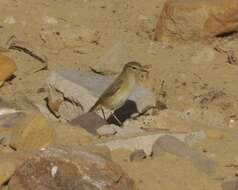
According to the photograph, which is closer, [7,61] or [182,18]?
[7,61]

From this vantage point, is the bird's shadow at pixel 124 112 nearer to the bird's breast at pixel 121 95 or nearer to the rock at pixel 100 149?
the bird's breast at pixel 121 95

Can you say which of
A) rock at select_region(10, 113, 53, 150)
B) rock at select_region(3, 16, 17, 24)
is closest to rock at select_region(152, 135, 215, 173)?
rock at select_region(10, 113, 53, 150)

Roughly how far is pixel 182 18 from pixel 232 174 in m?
4.50

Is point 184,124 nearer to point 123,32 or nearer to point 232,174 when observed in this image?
point 232,174

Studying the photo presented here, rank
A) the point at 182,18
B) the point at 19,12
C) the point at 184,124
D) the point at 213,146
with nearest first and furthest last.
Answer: the point at 213,146 < the point at 184,124 < the point at 182,18 < the point at 19,12

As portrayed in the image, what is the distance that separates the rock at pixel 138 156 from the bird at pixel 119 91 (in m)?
1.59

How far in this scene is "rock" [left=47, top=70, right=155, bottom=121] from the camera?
418 inches

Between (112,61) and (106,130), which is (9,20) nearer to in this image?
(112,61)

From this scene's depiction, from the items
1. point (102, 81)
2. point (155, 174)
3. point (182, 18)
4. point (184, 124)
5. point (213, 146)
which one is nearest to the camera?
point (155, 174)

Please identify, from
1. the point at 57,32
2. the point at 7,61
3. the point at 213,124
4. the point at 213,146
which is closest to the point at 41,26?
the point at 57,32

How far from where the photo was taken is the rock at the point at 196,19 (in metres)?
12.6

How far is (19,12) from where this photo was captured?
542 inches

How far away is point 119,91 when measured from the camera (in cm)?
1050

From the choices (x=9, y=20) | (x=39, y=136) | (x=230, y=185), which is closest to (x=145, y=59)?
(x=9, y=20)
